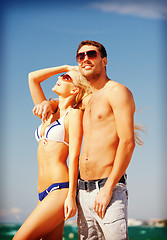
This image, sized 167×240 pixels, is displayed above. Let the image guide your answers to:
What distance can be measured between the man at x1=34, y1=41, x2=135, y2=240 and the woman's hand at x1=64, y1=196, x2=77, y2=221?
3.6 inches

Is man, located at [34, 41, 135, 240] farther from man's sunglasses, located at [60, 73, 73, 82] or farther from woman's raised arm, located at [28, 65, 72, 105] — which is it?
woman's raised arm, located at [28, 65, 72, 105]

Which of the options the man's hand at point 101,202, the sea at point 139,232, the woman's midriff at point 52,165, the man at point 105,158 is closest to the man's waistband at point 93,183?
the man at point 105,158

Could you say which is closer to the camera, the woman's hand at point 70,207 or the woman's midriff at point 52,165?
the woman's hand at point 70,207

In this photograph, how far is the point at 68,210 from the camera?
4254 mm

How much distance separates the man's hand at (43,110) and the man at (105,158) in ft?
2.73

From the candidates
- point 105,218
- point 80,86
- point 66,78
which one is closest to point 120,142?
point 105,218

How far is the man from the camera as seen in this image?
3953 mm

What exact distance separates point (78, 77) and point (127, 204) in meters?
2.13

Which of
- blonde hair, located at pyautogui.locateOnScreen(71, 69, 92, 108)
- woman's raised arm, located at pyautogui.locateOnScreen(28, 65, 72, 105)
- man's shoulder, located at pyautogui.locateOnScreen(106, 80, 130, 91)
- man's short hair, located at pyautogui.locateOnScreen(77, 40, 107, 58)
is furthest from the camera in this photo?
woman's raised arm, located at pyautogui.locateOnScreen(28, 65, 72, 105)

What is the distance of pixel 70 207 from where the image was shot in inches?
167

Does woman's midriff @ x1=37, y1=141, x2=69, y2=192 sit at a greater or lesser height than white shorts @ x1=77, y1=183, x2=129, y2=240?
greater

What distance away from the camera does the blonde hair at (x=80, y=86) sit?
4984 millimetres

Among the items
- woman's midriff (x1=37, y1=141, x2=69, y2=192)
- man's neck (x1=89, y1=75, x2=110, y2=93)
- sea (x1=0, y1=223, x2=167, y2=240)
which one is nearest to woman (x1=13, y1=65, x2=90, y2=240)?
woman's midriff (x1=37, y1=141, x2=69, y2=192)

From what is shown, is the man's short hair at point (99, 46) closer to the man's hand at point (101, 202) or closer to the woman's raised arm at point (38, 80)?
the woman's raised arm at point (38, 80)
